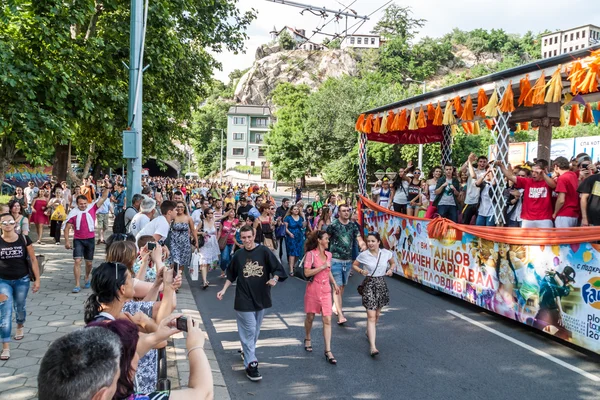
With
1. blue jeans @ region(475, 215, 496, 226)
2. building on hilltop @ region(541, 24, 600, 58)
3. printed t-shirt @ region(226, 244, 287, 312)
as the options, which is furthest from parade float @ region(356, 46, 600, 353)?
building on hilltop @ region(541, 24, 600, 58)

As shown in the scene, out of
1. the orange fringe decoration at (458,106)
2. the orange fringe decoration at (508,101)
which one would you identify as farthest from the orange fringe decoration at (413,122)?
the orange fringe decoration at (508,101)

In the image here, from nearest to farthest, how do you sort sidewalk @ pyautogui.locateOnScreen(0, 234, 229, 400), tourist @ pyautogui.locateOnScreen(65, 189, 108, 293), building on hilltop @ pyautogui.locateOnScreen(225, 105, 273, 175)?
sidewalk @ pyautogui.locateOnScreen(0, 234, 229, 400) < tourist @ pyautogui.locateOnScreen(65, 189, 108, 293) < building on hilltop @ pyautogui.locateOnScreen(225, 105, 273, 175)

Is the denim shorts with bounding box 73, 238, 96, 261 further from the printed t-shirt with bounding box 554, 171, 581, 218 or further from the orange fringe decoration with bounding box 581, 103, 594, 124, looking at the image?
the orange fringe decoration with bounding box 581, 103, 594, 124

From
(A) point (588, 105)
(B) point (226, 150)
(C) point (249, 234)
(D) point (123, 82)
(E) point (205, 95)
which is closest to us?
(C) point (249, 234)

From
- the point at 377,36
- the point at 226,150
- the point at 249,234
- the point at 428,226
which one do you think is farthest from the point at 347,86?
the point at 377,36

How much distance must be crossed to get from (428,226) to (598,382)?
16.5ft

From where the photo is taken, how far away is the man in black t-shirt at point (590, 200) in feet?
23.5

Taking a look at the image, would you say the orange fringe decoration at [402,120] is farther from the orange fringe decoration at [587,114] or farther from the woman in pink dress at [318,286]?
the woman in pink dress at [318,286]

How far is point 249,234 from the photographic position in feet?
19.9

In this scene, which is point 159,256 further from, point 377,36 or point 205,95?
point 377,36

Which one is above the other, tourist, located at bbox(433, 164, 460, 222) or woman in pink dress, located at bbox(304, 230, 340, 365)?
tourist, located at bbox(433, 164, 460, 222)

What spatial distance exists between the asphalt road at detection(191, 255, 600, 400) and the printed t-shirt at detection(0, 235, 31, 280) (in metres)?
2.67

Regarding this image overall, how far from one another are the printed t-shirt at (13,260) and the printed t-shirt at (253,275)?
255 cm

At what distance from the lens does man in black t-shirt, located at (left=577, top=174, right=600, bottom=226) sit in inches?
282
